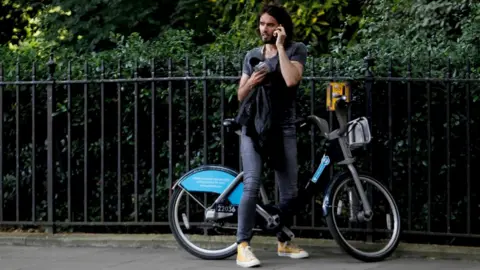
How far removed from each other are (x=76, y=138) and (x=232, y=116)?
4.90 feet

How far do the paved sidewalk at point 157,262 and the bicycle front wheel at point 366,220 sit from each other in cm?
11

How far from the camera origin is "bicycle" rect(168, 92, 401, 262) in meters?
7.53

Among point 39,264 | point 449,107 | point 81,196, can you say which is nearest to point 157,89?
point 81,196

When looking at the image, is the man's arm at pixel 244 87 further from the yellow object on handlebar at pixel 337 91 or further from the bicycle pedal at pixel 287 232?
the bicycle pedal at pixel 287 232

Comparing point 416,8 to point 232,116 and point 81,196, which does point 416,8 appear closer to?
A: point 232,116

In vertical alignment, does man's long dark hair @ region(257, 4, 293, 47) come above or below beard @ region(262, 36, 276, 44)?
above

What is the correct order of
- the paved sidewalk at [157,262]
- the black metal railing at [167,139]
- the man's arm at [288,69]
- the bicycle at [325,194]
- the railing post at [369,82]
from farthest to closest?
the black metal railing at [167,139] < the railing post at [369,82] < the bicycle at [325,194] < the paved sidewalk at [157,262] < the man's arm at [288,69]

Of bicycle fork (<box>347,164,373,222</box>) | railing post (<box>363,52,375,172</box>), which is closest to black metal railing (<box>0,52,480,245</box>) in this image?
railing post (<box>363,52,375,172</box>)

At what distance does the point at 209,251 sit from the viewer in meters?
7.76

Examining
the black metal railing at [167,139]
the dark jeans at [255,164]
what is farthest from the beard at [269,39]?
the black metal railing at [167,139]

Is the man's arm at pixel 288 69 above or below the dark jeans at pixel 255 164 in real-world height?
above

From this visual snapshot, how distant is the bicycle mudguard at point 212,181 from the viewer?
7.72 metres

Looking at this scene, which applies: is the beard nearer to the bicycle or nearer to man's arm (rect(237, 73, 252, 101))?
man's arm (rect(237, 73, 252, 101))

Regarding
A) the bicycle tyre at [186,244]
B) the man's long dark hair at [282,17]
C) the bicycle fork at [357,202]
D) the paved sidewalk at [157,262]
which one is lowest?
the paved sidewalk at [157,262]
